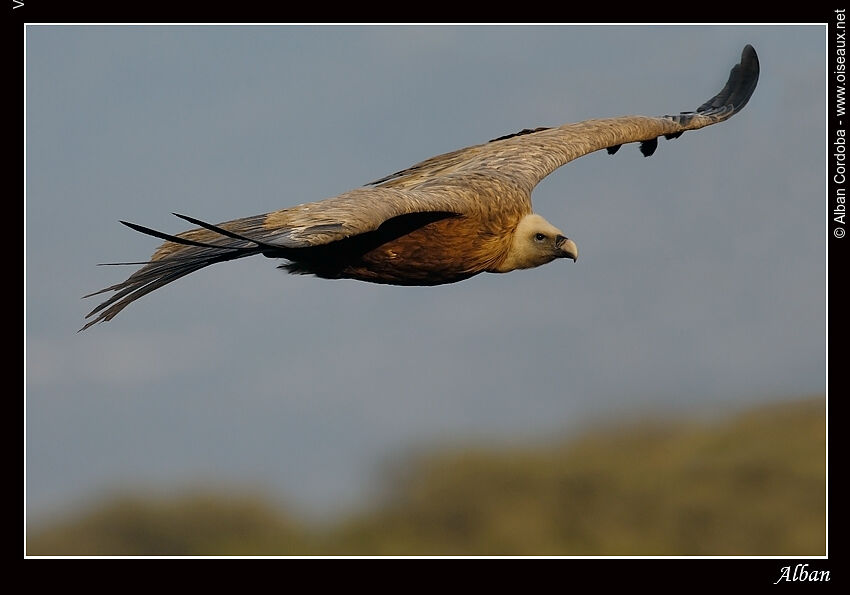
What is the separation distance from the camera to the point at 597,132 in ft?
35.9

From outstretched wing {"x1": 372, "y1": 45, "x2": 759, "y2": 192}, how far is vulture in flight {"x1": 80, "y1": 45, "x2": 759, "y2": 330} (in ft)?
0.04

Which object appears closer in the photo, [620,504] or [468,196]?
[468,196]

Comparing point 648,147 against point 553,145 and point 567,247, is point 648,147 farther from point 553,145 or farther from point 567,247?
point 567,247

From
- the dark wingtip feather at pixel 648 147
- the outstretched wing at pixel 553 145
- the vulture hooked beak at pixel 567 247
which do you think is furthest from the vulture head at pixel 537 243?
the dark wingtip feather at pixel 648 147

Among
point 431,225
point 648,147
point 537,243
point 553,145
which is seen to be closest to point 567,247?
point 537,243

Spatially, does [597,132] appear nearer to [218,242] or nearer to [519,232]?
[519,232]

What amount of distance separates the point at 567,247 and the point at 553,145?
168 cm

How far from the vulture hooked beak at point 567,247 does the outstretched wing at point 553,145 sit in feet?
1.79

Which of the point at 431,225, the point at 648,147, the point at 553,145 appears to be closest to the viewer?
the point at 431,225

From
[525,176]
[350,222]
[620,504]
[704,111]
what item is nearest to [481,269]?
[525,176]

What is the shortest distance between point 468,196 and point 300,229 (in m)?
1.91

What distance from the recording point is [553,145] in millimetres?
10680

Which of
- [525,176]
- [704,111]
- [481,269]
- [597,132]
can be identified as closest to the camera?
[481,269]

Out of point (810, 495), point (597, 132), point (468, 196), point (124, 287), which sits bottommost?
point (810, 495)
